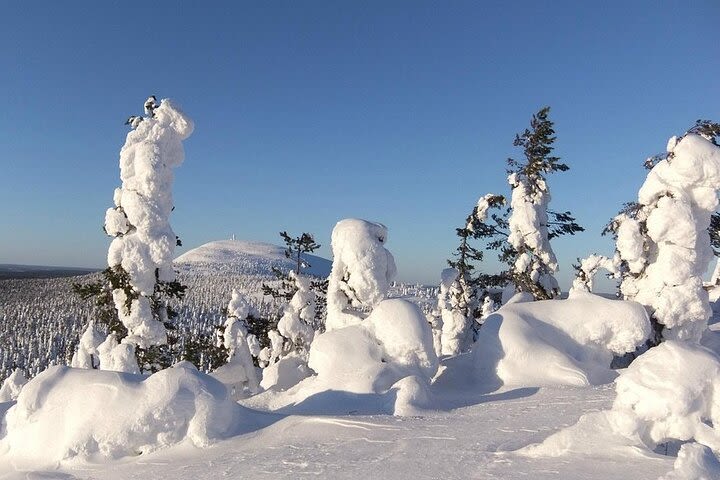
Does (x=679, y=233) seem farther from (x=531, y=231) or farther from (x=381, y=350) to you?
(x=381, y=350)

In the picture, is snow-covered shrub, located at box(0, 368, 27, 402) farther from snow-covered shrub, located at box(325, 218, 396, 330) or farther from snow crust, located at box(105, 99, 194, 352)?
snow-covered shrub, located at box(325, 218, 396, 330)

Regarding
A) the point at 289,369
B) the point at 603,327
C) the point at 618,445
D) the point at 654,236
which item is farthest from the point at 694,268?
the point at 289,369

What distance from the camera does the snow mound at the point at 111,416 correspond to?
6395mm

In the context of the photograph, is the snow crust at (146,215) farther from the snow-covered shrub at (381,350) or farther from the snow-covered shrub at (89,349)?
the snow-covered shrub at (381,350)

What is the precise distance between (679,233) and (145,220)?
49.5 feet

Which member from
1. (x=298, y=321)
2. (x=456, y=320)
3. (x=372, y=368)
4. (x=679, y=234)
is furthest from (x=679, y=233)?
(x=298, y=321)

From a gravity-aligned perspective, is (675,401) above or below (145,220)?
below

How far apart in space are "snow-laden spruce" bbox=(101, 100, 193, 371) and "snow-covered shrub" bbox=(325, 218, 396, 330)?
4.91 metres

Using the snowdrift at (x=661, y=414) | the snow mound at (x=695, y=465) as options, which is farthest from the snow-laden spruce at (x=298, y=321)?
the snow mound at (x=695, y=465)

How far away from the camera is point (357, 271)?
12875 millimetres

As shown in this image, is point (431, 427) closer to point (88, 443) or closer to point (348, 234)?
point (88, 443)

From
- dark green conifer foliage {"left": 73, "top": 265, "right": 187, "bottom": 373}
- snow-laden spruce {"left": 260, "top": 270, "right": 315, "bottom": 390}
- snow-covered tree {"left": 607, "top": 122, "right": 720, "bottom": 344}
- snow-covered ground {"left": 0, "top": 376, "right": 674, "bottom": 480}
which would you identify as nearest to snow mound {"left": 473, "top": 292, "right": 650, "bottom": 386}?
snow-covered tree {"left": 607, "top": 122, "right": 720, "bottom": 344}

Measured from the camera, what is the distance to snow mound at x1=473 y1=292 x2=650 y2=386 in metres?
11.1

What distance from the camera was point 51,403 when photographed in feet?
22.3
